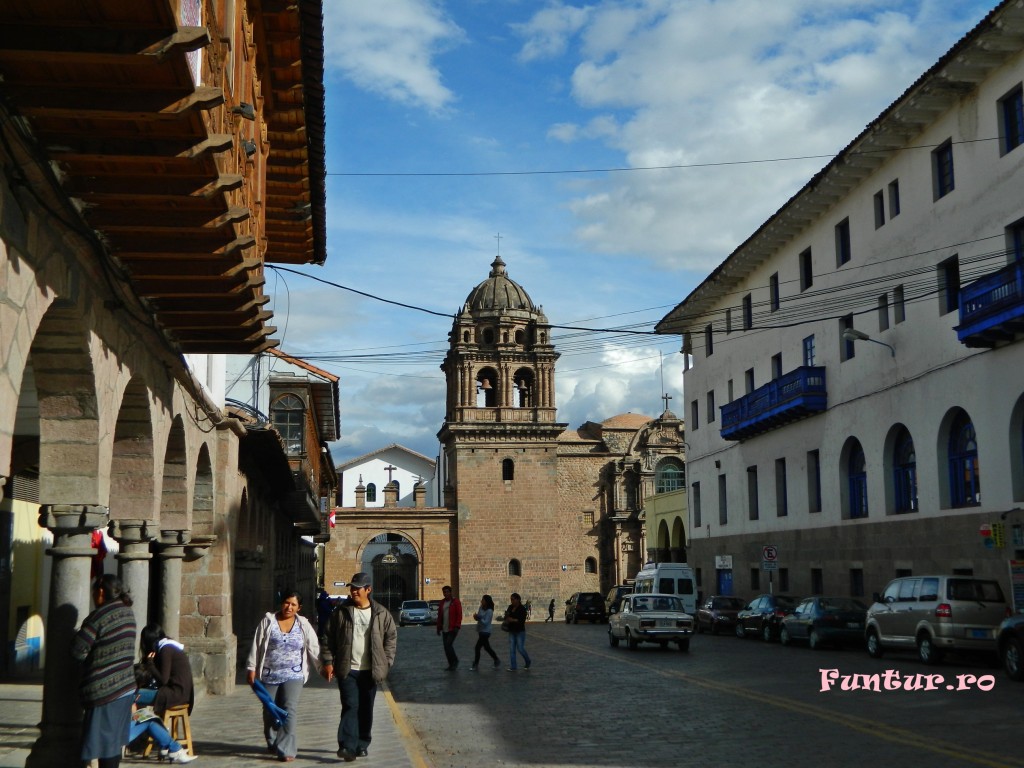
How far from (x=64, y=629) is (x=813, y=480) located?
29255 mm

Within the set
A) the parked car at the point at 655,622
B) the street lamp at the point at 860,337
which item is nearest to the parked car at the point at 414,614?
the parked car at the point at 655,622

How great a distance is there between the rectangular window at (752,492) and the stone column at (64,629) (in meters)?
33.4

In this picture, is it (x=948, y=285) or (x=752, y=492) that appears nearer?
(x=948, y=285)

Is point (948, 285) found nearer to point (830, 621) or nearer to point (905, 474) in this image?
point (905, 474)

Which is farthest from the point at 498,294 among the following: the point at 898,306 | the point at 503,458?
the point at 898,306

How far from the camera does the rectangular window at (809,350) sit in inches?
1395

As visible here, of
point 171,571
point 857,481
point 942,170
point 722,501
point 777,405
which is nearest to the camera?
point 171,571

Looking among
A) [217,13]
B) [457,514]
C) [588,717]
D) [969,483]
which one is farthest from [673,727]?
[457,514]

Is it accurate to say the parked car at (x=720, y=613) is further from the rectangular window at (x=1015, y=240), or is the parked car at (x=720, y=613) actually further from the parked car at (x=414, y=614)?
the parked car at (x=414, y=614)

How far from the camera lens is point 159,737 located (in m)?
10.2

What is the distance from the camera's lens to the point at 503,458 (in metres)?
64.6

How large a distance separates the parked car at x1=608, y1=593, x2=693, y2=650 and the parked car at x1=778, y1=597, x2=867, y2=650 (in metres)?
2.80

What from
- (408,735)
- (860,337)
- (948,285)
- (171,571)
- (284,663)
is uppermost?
(948,285)

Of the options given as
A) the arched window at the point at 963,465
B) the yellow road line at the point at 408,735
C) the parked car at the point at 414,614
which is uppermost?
the arched window at the point at 963,465
